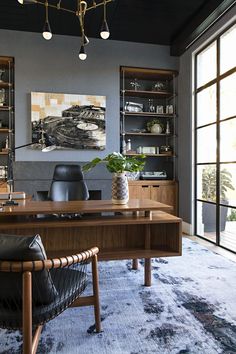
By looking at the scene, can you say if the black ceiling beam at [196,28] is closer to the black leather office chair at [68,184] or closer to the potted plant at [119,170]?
the potted plant at [119,170]

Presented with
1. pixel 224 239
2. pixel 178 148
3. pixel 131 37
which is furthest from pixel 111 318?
pixel 131 37

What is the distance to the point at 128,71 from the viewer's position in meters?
5.14

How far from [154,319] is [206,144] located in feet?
10.5

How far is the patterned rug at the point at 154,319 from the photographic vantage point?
1675 millimetres

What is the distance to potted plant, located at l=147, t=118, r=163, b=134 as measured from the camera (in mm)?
5270

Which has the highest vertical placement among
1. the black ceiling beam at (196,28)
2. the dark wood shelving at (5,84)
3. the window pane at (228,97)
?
the black ceiling beam at (196,28)

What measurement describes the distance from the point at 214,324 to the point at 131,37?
4.65 metres

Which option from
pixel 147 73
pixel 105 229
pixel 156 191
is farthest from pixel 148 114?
pixel 105 229

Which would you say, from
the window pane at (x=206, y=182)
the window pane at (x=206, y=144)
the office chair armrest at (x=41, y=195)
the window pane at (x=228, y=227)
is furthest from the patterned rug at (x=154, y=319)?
the office chair armrest at (x=41, y=195)

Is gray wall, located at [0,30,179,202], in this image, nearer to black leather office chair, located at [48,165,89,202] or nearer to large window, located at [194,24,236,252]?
large window, located at [194,24,236,252]

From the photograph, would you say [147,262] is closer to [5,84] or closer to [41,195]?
[41,195]

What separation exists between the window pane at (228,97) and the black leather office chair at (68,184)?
87.4 inches

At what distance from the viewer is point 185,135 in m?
4.97

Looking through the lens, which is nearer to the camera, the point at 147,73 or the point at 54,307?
the point at 54,307
